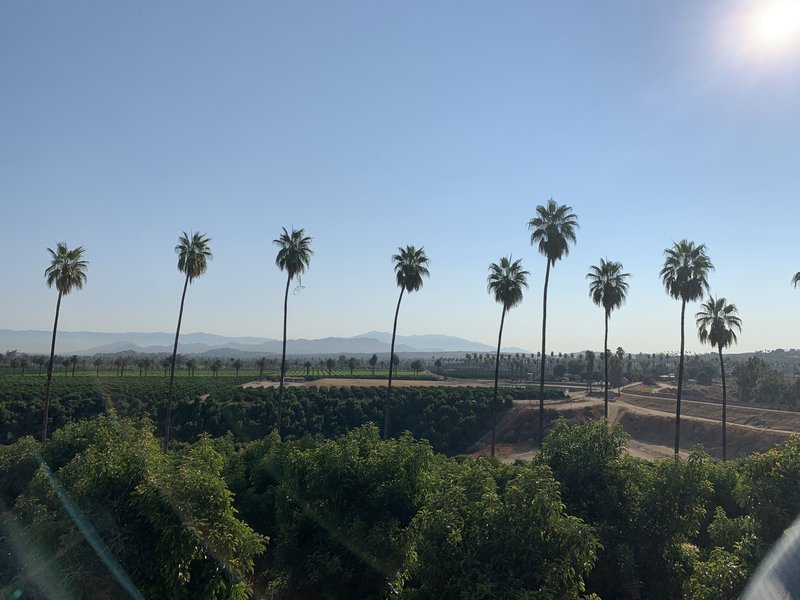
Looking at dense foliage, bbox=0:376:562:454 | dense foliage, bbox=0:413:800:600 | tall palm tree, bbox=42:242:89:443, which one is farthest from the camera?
dense foliage, bbox=0:376:562:454

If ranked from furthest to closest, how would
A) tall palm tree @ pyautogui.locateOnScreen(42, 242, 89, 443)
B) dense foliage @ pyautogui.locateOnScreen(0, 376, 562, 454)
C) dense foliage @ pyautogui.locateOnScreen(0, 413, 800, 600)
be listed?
dense foliage @ pyautogui.locateOnScreen(0, 376, 562, 454) → tall palm tree @ pyautogui.locateOnScreen(42, 242, 89, 443) → dense foliage @ pyautogui.locateOnScreen(0, 413, 800, 600)

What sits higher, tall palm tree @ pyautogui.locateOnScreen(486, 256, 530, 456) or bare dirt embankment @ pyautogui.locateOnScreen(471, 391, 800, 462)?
tall palm tree @ pyautogui.locateOnScreen(486, 256, 530, 456)

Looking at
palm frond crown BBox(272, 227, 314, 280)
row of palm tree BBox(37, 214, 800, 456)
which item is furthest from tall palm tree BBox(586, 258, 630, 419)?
palm frond crown BBox(272, 227, 314, 280)

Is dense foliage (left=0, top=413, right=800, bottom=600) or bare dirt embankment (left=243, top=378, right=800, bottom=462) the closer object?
dense foliage (left=0, top=413, right=800, bottom=600)

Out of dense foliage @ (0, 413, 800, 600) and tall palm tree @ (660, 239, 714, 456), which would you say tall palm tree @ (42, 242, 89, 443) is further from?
tall palm tree @ (660, 239, 714, 456)

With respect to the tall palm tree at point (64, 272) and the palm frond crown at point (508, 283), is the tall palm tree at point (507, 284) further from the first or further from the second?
the tall palm tree at point (64, 272)

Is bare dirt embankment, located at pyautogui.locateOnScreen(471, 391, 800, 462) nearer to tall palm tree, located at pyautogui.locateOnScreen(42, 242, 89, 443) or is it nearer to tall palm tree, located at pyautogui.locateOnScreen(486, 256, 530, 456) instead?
tall palm tree, located at pyautogui.locateOnScreen(486, 256, 530, 456)

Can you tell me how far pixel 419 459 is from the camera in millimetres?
12734

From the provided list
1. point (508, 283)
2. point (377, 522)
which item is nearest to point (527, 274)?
point (508, 283)

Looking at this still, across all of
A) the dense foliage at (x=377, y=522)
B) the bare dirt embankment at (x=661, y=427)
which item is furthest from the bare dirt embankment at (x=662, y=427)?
the dense foliage at (x=377, y=522)

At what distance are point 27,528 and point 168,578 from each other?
332 cm

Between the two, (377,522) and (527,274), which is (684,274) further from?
(377,522)

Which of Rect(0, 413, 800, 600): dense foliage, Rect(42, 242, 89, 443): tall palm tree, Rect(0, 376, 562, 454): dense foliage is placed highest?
Rect(42, 242, 89, 443): tall palm tree

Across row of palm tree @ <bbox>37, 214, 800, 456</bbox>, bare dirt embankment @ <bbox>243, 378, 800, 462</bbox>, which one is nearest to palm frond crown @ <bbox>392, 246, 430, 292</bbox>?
row of palm tree @ <bbox>37, 214, 800, 456</bbox>
